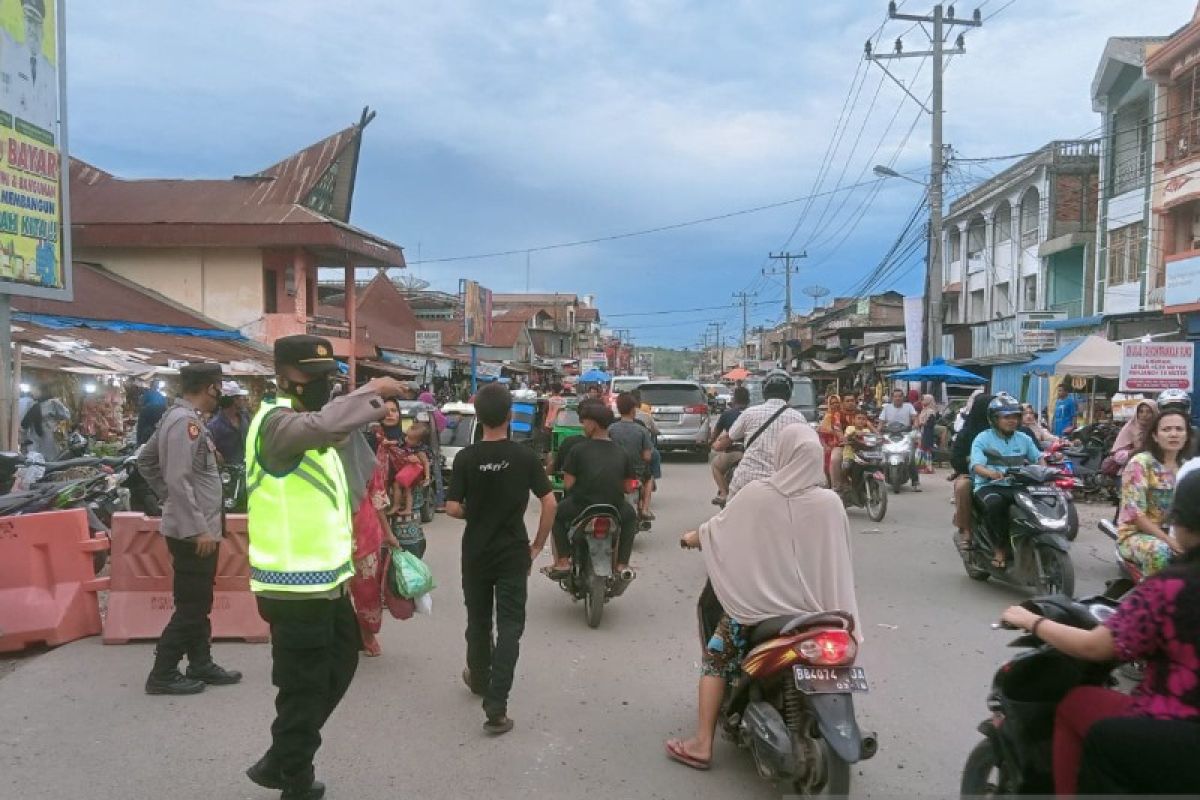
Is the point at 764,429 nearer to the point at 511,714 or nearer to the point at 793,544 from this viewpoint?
the point at 793,544

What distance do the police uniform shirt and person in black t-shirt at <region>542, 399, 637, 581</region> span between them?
2.61m

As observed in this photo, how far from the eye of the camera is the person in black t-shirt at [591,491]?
275 inches

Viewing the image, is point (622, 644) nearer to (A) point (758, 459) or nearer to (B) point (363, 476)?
(A) point (758, 459)

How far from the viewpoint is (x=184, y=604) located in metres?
5.17

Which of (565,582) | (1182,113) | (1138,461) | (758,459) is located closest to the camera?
(758,459)

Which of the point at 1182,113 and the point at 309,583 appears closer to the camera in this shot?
the point at 309,583

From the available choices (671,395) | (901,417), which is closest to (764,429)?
Answer: (901,417)

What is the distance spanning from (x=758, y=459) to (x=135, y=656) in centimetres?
424

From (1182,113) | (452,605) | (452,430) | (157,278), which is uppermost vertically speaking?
(1182,113)

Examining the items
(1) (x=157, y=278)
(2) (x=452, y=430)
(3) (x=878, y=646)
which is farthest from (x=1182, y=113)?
(1) (x=157, y=278)

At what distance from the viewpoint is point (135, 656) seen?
5918 mm

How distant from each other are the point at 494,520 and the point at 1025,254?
3135 centimetres

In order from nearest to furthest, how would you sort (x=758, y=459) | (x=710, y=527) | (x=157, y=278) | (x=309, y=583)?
(x=309, y=583) < (x=710, y=527) < (x=758, y=459) < (x=157, y=278)

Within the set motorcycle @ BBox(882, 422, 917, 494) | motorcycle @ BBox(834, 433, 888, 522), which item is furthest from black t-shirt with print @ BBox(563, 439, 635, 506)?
motorcycle @ BBox(882, 422, 917, 494)
